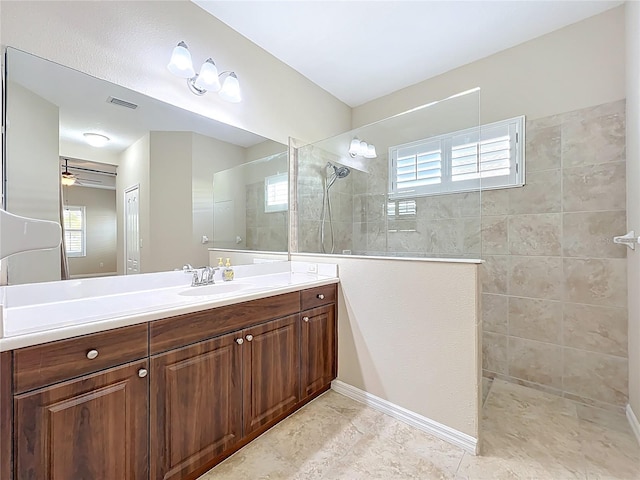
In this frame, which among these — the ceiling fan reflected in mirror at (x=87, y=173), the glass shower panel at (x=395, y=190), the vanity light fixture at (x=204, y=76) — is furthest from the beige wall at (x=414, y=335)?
the ceiling fan reflected in mirror at (x=87, y=173)

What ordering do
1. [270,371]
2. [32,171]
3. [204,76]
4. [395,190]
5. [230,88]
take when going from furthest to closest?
1. [395,190]
2. [230,88]
3. [204,76]
4. [270,371]
5. [32,171]

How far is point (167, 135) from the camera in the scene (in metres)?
1.74

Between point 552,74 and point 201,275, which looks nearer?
point 201,275

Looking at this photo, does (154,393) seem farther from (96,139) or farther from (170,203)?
(96,139)

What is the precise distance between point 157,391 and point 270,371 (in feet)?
2.02

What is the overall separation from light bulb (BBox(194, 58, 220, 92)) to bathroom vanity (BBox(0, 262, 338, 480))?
1.30m

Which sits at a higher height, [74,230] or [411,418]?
[74,230]

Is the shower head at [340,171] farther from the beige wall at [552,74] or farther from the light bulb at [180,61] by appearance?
the light bulb at [180,61]

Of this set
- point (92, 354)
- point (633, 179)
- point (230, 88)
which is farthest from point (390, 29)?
point (92, 354)

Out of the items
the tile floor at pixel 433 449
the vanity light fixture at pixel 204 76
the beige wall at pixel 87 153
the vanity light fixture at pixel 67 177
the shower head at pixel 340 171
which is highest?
the vanity light fixture at pixel 204 76

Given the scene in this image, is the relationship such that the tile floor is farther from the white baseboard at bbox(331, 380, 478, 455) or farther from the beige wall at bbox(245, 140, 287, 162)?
the beige wall at bbox(245, 140, 287, 162)

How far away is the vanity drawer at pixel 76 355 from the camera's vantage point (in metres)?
0.87

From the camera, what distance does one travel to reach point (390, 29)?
2.01 m

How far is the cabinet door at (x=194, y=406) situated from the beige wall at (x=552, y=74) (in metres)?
2.56
